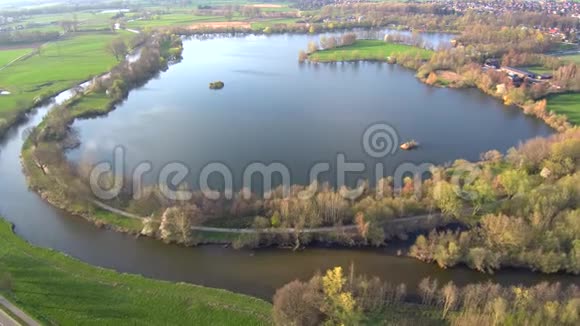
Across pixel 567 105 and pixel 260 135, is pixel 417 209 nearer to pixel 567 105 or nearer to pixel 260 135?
pixel 260 135

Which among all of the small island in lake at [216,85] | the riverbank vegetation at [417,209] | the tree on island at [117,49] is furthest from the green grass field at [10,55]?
the riverbank vegetation at [417,209]

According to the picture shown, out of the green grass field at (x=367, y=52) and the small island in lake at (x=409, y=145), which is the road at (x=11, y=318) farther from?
the green grass field at (x=367, y=52)

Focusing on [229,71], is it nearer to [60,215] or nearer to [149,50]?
[149,50]

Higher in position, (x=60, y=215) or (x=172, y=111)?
(x=172, y=111)

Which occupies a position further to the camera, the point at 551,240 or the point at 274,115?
the point at 274,115

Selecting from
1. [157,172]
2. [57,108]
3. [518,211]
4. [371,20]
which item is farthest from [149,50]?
[518,211]

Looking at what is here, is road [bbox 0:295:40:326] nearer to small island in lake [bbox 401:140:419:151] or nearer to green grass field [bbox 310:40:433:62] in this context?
small island in lake [bbox 401:140:419:151]
